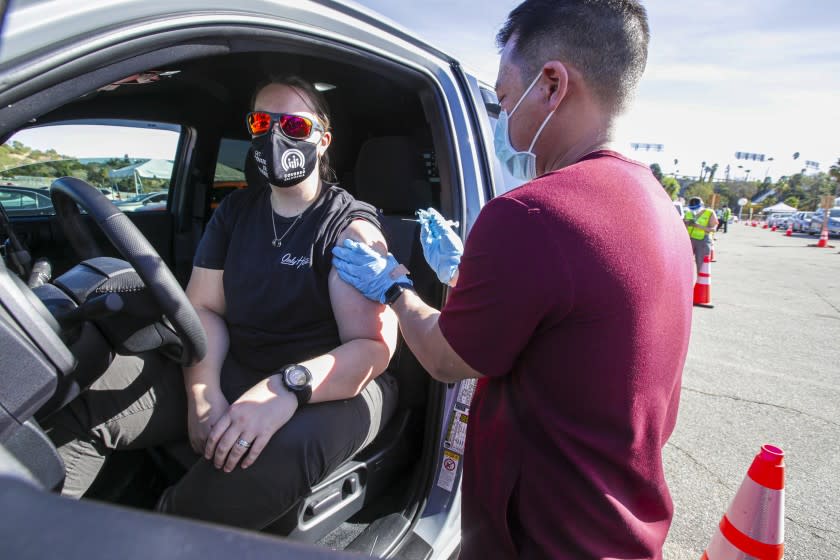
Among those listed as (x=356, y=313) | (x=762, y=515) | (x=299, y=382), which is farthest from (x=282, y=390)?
(x=762, y=515)

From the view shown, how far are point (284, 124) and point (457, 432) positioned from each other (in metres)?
1.35

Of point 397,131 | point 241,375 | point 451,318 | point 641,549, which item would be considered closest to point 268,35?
point 451,318

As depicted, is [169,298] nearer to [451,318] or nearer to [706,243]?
[451,318]

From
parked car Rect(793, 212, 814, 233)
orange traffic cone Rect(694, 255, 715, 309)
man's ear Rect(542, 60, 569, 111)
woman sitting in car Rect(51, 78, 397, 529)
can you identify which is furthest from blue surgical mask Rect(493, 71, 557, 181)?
parked car Rect(793, 212, 814, 233)

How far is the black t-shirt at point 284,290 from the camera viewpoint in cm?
181

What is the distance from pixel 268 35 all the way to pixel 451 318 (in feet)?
2.93

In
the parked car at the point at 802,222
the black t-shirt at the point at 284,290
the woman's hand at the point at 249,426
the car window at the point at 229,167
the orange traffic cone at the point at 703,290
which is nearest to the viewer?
the woman's hand at the point at 249,426

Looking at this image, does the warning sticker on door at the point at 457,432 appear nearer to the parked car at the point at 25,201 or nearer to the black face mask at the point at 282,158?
the black face mask at the point at 282,158

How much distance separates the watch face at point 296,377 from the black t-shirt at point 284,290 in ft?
0.73

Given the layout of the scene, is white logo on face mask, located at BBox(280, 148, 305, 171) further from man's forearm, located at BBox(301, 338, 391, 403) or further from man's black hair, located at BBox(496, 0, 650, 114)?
man's black hair, located at BBox(496, 0, 650, 114)

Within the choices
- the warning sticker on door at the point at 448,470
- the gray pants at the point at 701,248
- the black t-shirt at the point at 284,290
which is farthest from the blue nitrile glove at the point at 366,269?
the gray pants at the point at 701,248

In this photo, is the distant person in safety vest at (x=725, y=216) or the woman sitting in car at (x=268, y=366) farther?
the distant person in safety vest at (x=725, y=216)

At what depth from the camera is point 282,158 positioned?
1835 millimetres

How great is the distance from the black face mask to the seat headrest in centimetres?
83
